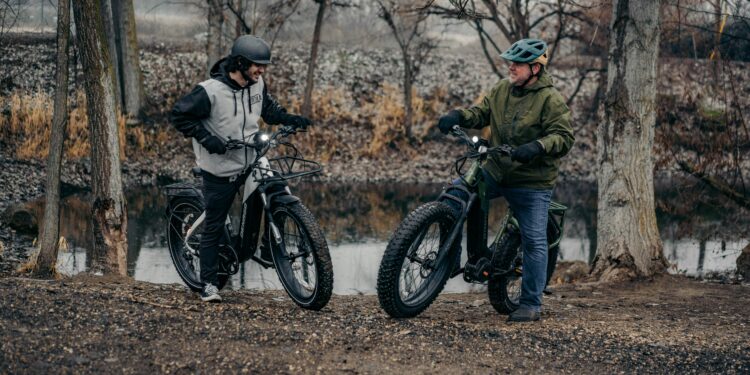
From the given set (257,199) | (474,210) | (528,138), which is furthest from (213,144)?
(528,138)

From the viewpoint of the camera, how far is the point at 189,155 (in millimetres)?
20781

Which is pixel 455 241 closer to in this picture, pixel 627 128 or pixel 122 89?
pixel 627 128

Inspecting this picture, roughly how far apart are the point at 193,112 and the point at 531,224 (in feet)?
8.69

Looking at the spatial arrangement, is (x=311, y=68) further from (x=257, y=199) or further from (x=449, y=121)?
(x=449, y=121)

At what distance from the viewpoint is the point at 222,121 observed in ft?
20.6

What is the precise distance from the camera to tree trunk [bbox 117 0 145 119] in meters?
20.5

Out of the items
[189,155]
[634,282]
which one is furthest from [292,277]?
[189,155]

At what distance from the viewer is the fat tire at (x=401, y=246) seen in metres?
5.93

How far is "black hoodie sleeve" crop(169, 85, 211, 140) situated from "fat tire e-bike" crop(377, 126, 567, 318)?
5.29 feet

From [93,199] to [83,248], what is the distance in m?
3.68

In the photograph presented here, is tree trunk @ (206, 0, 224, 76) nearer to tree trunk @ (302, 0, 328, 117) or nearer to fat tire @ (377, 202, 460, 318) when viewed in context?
tree trunk @ (302, 0, 328, 117)

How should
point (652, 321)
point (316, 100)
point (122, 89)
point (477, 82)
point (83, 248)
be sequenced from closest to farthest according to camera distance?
point (652, 321), point (83, 248), point (122, 89), point (316, 100), point (477, 82)

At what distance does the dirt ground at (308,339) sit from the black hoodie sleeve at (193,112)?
4.28ft

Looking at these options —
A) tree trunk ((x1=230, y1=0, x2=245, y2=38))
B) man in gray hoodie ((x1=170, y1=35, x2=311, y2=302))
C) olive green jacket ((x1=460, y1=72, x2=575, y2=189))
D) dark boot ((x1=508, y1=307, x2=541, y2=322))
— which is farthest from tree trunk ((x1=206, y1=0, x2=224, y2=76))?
dark boot ((x1=508, y1=307, x2=541, y2=322))
